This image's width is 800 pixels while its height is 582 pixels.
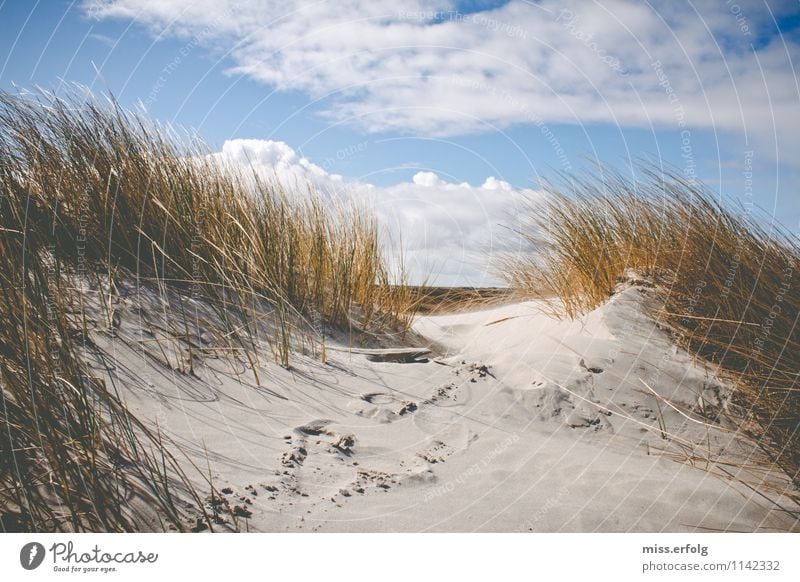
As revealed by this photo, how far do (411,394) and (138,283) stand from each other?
5.15ft

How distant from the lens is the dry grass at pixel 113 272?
145 centimetres

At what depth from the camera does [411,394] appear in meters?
2.66

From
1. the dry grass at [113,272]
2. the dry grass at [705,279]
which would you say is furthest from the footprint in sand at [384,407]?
the dry grass at [705,279]

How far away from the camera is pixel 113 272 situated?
2.91 meters

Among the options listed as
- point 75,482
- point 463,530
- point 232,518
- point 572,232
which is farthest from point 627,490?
point 572,232

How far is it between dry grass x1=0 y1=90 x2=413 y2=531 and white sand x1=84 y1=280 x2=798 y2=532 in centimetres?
23

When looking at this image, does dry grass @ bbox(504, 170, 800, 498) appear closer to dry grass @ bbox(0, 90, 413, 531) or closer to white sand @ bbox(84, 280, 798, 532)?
white sand @ bbox(84, 280, 798, 532)

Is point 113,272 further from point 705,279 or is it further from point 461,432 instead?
point 705,279

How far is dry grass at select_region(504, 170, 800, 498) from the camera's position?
251cm

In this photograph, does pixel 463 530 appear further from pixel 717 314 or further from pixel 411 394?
pixel 717 314

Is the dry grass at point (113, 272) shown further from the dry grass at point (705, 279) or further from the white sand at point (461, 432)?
the dry grass at point (705, 279)

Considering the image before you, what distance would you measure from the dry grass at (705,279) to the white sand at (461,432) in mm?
187

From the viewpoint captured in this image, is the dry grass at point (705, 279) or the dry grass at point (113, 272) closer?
the dry grass at point (113, 272)

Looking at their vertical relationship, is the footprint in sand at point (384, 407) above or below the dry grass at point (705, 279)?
below
